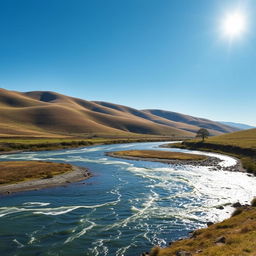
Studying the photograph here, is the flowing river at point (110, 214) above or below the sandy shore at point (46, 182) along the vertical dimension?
above

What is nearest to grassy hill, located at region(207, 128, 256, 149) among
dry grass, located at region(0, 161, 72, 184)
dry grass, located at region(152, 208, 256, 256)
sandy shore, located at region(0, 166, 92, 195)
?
sandy shore, located at region(0, 166, 92, 195)

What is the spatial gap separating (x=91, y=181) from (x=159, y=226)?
2913 cm

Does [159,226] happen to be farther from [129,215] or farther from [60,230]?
[60,230]

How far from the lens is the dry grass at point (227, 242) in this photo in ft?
56.1

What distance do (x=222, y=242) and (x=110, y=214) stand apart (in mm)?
17974

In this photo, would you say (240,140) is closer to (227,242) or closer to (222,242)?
(222,242)

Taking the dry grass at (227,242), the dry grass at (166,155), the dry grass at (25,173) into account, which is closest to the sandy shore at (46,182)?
the dry grass at (25,173)

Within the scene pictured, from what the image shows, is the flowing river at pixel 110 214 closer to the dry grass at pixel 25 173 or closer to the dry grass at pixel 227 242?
the dry grass at pixel 227 242

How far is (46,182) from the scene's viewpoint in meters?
52.8

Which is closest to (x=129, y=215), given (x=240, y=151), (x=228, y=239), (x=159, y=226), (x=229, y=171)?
(x=159, y=226)

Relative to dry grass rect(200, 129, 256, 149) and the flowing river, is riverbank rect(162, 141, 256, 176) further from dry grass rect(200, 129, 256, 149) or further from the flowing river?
the flowing river

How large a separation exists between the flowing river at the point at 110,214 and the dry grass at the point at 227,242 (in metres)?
3.92

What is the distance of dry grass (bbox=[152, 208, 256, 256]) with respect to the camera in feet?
56.1

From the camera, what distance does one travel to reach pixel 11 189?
46.0m
